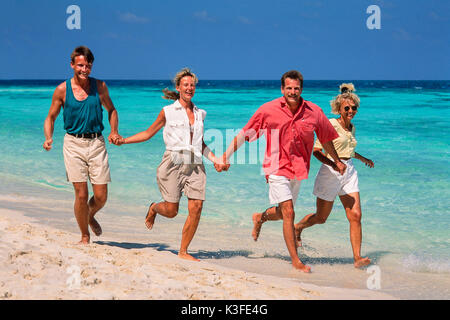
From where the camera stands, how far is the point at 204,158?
18.2ft

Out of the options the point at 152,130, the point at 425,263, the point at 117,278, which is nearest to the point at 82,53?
the point at 152,130

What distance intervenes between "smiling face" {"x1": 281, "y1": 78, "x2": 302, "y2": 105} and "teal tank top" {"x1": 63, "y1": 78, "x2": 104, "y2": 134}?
5.93 feet

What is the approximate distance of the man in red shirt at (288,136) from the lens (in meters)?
5.10

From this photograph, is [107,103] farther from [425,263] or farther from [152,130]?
[425,263]

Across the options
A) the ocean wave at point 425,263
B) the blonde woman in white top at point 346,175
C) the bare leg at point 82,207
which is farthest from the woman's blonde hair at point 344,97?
the bare leg at point 82,207

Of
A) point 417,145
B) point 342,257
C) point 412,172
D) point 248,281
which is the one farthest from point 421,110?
point 248,281

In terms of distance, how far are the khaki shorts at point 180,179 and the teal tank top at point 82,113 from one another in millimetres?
768

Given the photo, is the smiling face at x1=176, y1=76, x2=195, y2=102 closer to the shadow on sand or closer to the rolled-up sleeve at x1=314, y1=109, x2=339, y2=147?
the rolled-up sleeve at x1=314, y1=109, x2=339, y2=147

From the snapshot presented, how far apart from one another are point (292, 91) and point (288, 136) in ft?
1.37

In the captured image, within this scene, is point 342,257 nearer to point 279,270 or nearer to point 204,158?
point 279,270

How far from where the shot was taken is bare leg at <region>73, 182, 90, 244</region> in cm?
539

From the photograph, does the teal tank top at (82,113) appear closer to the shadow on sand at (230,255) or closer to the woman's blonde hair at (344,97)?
the shadow on sand at (230,255)
